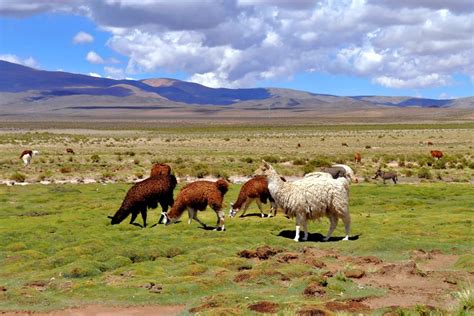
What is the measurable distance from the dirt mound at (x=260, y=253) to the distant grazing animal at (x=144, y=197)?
16.7ft

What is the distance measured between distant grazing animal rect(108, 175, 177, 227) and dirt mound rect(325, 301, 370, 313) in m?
9.29

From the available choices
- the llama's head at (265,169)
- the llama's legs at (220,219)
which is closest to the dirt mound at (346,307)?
the llama's head at (265,169)

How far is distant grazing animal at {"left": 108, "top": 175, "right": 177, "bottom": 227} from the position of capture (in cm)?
1819

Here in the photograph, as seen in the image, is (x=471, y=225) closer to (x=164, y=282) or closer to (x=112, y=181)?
(x=164, y=282)

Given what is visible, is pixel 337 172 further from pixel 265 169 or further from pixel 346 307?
pixel 346 307

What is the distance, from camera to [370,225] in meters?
17.9

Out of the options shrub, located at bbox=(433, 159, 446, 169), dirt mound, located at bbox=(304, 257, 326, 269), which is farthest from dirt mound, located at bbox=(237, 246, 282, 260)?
shrub, located at bbox=(433, 159, 446, 169)

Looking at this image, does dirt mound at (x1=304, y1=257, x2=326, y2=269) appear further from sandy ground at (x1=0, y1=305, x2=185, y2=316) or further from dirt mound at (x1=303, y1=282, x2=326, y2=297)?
sandy ground at (x1=0, y1=305, x2=185, y2=316)

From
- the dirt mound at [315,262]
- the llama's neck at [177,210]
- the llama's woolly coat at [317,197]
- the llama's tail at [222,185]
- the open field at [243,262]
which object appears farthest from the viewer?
the llama's neck at [177,210]

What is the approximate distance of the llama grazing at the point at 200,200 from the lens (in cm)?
1708

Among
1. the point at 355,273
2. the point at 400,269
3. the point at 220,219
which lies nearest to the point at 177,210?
the point at 220,219

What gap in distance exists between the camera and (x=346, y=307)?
9.77 m

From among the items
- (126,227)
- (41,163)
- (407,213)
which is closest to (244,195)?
(126,227)

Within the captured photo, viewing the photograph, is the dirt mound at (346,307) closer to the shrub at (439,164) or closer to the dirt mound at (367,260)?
the dirt mound at (367,260)
